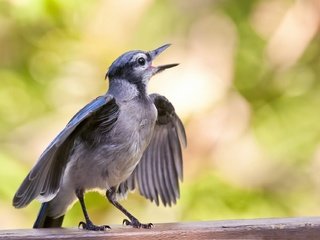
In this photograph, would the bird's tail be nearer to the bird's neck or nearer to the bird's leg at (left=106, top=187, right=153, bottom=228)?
the bird's leg at (left=106, top=187, right=153, bottom=228)

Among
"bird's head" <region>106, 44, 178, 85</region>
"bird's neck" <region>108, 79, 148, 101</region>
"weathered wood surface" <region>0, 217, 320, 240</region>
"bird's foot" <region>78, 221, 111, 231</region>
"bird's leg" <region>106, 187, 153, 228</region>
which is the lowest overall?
"weathered wood surface" <region>0, 217, 320, 240</region>

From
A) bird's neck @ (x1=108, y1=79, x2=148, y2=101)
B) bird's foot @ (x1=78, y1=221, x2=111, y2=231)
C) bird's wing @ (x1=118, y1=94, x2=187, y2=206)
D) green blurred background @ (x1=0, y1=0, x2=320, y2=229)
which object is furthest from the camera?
green blurred background @ (x1=0, y1=0, x2=320, y2=229)

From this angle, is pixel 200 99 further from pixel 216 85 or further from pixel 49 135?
pixel 49 135

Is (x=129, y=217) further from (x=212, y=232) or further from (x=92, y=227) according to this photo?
(x=212, y=232)

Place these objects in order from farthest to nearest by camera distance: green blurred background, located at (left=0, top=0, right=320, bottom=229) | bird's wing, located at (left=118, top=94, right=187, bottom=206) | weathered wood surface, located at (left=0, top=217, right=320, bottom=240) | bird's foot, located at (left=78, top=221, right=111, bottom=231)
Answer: green blurred background, located at (left=0, top=0, right=320, bottom=229), bird's wing, located at (left=118, top=94, right=187, bottom=206), bird's foot, located at (left=78, top=221, right=111, bottom=231), weathered wood surface, located at (left=0, top=217, right=320, bottom=240)

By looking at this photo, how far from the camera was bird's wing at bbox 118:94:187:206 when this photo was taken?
3.29 metres

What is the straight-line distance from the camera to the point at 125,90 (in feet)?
9.75

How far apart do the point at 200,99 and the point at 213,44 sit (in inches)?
12.8

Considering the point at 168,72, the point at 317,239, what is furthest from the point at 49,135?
the point at 317,239

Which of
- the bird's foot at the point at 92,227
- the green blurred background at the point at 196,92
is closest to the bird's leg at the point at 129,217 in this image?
the bird's foot at the point at 92,227

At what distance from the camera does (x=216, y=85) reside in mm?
4352

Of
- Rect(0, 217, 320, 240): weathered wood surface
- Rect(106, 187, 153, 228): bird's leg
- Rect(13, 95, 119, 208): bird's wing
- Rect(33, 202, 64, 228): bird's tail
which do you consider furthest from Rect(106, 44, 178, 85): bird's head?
Rect(0, 217, 320, 240): weathered wood surface

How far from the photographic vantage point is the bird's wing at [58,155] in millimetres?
2627

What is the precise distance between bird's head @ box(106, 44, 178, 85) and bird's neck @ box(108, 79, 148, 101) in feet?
0.04
